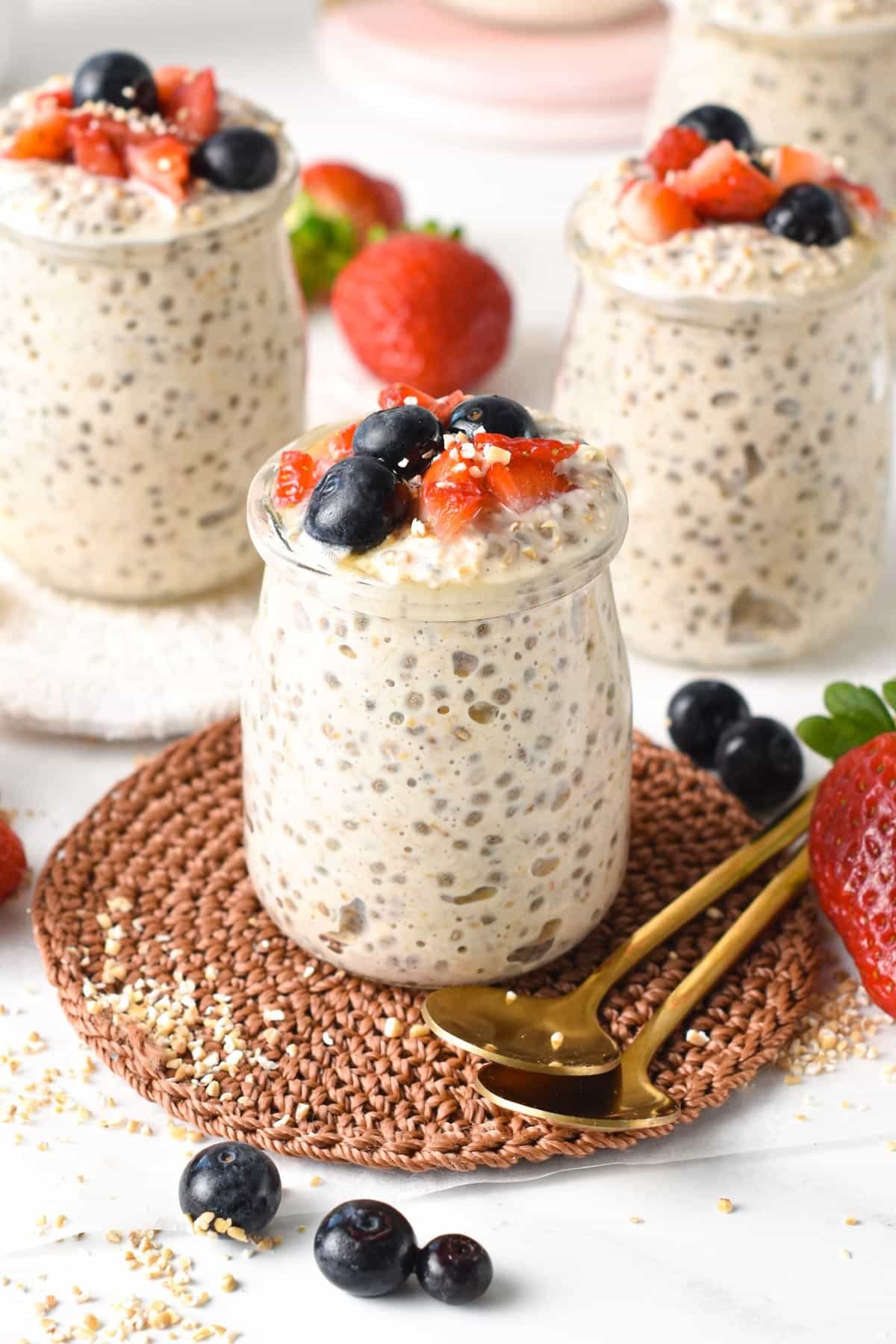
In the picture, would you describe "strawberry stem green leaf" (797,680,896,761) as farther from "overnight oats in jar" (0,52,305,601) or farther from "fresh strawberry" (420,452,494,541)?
"overnight oats in jar" (0,52,305,601)

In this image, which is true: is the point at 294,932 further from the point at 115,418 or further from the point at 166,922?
the point at 115,418

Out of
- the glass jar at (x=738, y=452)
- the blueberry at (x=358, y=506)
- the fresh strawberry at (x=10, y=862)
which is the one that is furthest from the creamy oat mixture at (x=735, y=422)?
the fresh strawberry at (x=10, y=862)

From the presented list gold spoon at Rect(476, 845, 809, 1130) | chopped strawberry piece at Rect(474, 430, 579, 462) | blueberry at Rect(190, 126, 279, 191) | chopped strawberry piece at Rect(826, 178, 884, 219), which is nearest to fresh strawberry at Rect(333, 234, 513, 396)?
blueberry at Rect(190, 126, 279, 191)

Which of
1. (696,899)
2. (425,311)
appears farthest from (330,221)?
(696,899)

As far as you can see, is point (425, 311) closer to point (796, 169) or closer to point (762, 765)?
point (796, 169)

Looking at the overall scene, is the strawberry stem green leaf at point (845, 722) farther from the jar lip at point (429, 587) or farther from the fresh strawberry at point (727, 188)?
the fresh strawberry at point (727, 188)
